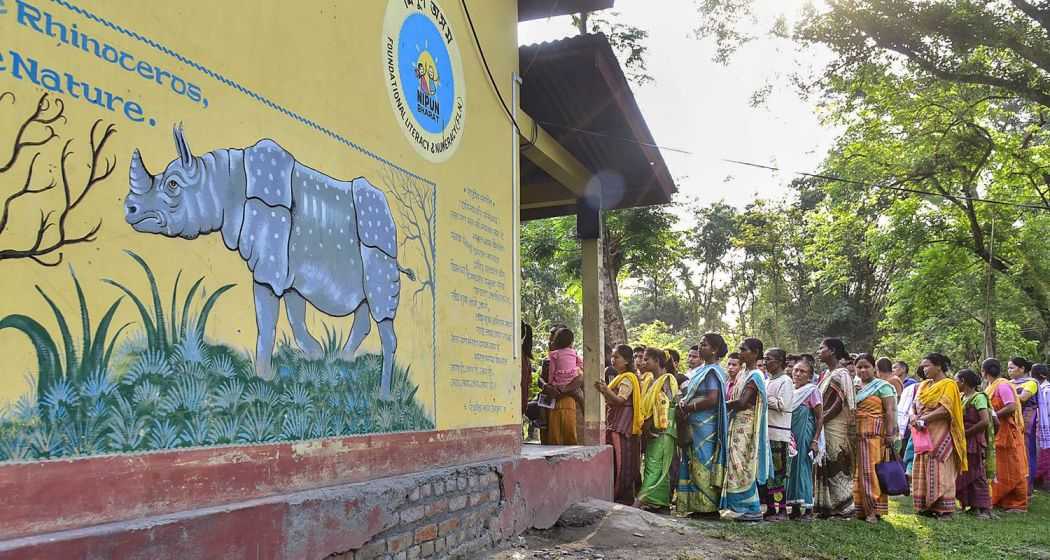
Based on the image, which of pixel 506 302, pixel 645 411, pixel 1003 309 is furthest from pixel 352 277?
pixel 1003 309

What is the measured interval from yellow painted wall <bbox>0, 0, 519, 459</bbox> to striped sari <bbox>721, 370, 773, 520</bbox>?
8.45ft

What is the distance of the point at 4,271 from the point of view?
216 cm

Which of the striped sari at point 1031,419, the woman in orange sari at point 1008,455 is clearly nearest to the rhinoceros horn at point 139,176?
the woman in orange sari at point 1008,455

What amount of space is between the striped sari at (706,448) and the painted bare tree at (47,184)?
5.75 meters

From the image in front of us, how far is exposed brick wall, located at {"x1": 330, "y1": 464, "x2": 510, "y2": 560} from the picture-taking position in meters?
3.80

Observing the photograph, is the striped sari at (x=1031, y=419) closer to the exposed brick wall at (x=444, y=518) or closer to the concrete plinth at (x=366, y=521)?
the concrete plinth at (x=366, y=521)

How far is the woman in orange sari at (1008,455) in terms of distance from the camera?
8.95m

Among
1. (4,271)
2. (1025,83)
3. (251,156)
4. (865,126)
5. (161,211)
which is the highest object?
(865,126)

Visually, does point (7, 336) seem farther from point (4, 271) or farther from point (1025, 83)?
point (1025, 83)

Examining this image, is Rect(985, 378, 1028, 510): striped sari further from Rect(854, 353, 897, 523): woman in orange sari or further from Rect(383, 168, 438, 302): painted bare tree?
Rect(383, 168, 438, 302): painted bare tree

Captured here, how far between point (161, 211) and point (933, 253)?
17749mm

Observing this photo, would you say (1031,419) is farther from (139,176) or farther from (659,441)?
(139,176)

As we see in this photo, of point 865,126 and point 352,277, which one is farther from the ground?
point 865,126

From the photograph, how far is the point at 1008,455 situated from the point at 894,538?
3.72m
